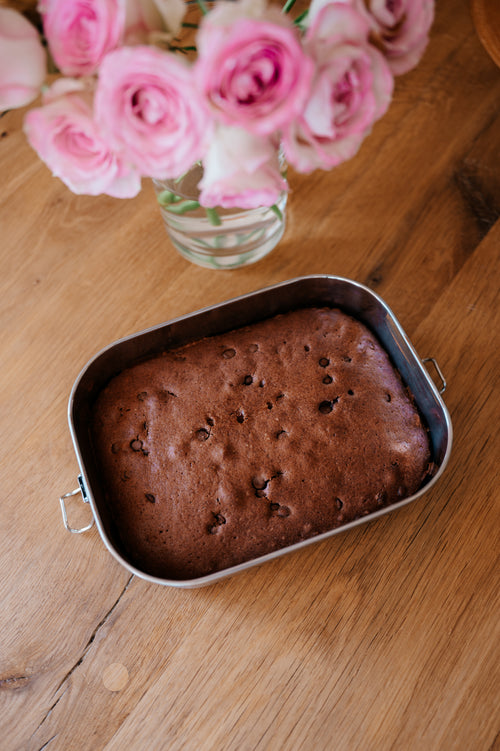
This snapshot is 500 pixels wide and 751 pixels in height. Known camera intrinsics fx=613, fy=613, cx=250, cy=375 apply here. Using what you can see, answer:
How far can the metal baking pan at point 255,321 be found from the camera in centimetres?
65

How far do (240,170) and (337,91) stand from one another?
0.26ft

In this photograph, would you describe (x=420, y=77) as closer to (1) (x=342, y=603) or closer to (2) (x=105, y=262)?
(2) (x=105, y=262)

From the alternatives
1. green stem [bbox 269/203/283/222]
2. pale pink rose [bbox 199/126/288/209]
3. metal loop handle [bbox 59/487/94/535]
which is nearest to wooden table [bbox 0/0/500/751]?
metal loop handle [bbox 59/487/94/535]

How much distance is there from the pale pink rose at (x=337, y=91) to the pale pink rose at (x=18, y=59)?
6.7 inches

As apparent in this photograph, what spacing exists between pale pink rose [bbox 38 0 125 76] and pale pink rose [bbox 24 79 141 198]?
0.02 meters

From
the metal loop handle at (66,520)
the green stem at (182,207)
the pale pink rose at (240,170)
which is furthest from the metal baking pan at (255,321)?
the pale pink rose at (240,170)

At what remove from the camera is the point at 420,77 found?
36.6 inches

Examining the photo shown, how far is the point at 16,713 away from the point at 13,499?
0.75 feet

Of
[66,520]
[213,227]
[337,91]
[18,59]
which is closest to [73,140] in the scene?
[18,59]

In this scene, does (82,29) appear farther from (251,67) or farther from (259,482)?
(259,482)

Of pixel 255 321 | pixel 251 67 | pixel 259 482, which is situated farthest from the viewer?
pixel 255 321

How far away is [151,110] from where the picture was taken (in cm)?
38

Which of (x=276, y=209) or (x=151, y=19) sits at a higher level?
(x=151, y=19)

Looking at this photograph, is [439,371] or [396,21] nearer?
[396,21]
